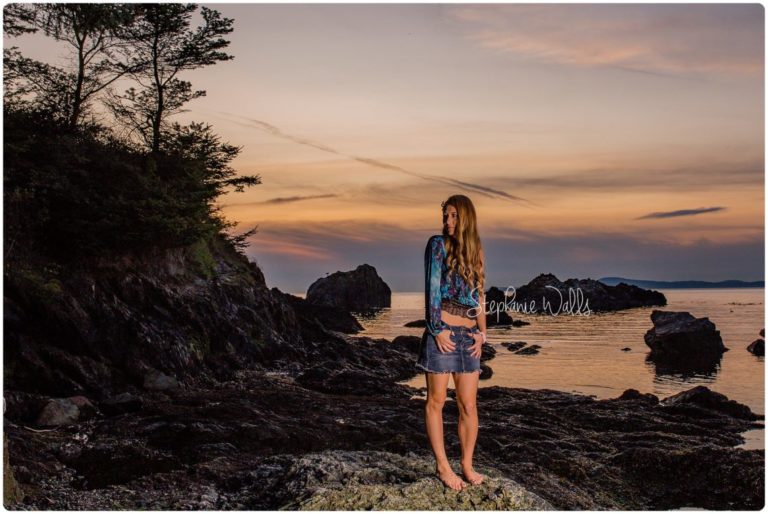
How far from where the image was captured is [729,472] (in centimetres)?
1121

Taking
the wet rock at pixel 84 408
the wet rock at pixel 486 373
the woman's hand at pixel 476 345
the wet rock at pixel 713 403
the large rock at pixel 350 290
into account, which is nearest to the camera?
the woman's hand at pixel 476 345

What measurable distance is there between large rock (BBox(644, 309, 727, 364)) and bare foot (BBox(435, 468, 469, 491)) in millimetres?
30816

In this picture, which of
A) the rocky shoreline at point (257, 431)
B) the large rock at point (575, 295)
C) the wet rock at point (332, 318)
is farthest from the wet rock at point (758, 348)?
the large rock at point (575, 295)

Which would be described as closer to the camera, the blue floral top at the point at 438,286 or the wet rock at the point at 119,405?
the blue floral top at the point at 438,286

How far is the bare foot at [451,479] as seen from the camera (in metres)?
7.90

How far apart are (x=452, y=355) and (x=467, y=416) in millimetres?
784

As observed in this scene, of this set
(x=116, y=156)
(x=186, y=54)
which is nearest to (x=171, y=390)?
(x=116, y=156)

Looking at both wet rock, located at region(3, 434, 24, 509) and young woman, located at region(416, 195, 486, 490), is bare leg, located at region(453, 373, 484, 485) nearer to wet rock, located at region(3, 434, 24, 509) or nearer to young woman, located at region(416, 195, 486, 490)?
young woman, located at region(416, 195, 486, 490)

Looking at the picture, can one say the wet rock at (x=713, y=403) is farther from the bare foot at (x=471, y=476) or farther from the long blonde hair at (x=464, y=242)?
the long blonde hair at (x=464, y=242)

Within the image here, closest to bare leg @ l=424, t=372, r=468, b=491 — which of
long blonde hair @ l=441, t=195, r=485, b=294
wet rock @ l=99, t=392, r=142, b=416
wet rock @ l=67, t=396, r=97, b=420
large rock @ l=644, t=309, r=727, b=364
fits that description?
long blonde hair @ l=441, t=195, r=485, b=294

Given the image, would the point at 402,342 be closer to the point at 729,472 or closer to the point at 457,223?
the point at 729,472

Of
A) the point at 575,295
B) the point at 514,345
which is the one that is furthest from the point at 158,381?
the point at 575,295

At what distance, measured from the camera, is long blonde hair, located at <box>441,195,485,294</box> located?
7.77m

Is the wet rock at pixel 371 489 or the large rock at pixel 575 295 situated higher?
the large rock at pixel 575 295
